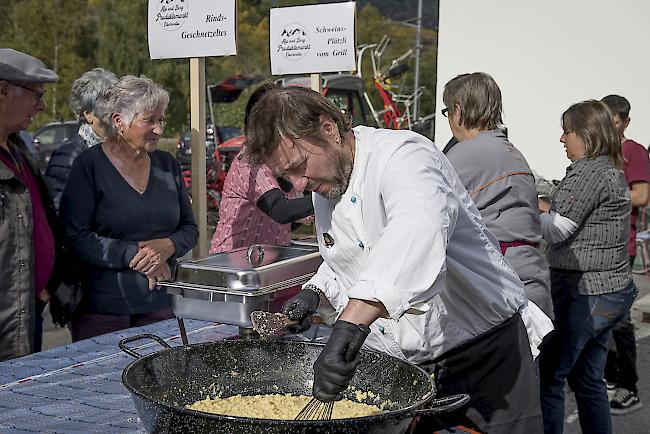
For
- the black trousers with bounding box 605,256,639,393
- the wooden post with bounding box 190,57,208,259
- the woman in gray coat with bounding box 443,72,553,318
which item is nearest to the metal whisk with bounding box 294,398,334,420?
the woman in gray coat with bounding box 443,72,553,318

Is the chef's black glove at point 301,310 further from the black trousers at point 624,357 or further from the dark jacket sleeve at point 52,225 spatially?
the black trousers at point 624,357

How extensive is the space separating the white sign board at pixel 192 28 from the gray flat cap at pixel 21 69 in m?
0.64

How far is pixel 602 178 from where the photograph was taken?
2814 millimetres

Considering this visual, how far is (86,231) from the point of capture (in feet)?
8.20

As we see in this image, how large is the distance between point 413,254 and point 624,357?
8.96ft

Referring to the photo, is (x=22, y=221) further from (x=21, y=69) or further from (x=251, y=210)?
(x=251, y=210)

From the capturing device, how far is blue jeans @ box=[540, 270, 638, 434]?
9.29 ft

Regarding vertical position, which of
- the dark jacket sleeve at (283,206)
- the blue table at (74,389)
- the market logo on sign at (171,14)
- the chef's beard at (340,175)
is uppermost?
the market logo on sign at (171,14)

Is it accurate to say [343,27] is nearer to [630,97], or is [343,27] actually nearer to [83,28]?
[630,97]

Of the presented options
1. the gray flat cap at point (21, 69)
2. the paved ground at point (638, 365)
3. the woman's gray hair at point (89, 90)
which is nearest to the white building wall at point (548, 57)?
the paved ground at point (638, 365)

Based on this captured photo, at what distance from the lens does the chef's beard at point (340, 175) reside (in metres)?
1.49

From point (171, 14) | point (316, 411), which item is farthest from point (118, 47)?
point (316, 411)

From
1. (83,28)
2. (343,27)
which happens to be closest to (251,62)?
(83,28)

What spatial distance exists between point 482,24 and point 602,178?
14.7ft
